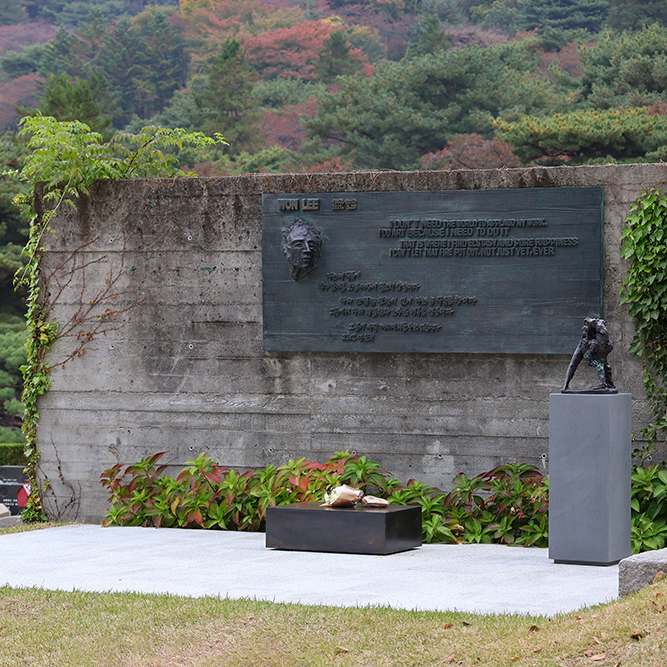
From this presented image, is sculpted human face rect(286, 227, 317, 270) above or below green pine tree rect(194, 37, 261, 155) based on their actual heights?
below

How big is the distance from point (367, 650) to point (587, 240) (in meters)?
4.32

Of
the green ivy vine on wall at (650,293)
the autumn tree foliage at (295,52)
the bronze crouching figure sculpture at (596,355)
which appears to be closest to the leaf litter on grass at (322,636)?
the bronze crouching figure sculpture at (596,355)

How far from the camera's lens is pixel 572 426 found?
662 centimetres

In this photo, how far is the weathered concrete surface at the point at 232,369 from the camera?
8078mm

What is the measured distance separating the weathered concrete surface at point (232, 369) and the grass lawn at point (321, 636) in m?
3.22

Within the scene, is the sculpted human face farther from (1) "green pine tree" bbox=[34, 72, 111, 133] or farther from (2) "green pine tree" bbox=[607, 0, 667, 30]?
(2) "green pine tree" bbox=[607, 0, 667, 30]

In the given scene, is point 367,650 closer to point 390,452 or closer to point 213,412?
point 390,452

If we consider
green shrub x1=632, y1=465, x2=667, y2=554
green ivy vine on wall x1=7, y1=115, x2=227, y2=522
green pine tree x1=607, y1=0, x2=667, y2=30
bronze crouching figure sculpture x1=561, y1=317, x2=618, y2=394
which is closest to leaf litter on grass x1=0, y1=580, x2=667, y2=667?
bronze crouching figure sculpture x1=561, y1=317, x2=618, y2=394

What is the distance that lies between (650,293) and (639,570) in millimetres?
3117

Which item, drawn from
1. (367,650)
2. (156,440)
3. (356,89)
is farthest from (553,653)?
(356,89)

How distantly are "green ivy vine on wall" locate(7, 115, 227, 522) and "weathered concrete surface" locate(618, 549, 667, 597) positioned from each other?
5.68 m

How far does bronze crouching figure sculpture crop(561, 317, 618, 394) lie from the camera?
674cm

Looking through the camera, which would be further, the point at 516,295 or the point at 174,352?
the point at 174,352

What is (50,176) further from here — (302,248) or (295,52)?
(295,52)
